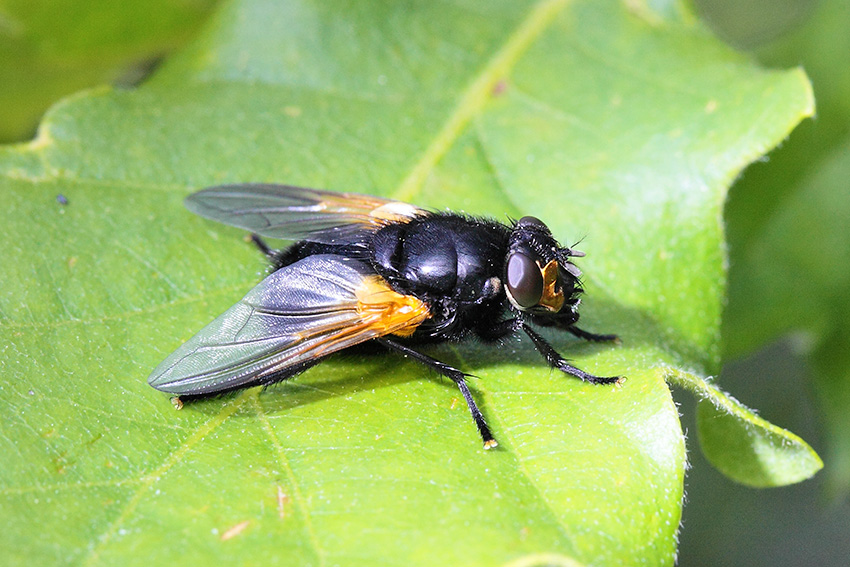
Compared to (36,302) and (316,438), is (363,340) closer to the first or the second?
(316,438)

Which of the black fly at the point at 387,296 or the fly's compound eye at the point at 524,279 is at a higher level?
the fly's compound eye at the point at 524,279

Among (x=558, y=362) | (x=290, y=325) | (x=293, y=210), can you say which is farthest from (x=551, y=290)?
(x=293, y=210)

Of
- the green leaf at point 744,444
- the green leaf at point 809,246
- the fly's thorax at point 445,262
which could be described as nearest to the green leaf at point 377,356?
the green leaf at point 744,444

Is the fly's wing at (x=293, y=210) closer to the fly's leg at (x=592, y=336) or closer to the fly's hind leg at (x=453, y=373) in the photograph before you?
the fly's hind leg at (x=453, y=373)

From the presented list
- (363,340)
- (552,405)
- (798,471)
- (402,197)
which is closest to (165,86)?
(402,197)

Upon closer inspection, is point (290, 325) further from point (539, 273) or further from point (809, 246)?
point (809, 246)

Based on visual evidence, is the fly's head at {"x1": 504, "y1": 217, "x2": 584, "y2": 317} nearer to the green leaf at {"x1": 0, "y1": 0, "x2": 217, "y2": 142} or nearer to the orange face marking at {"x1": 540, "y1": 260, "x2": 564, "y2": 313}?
the orange face marking at {"x1": 540, "y1": 260, "x2": 564, "y2": 313}
